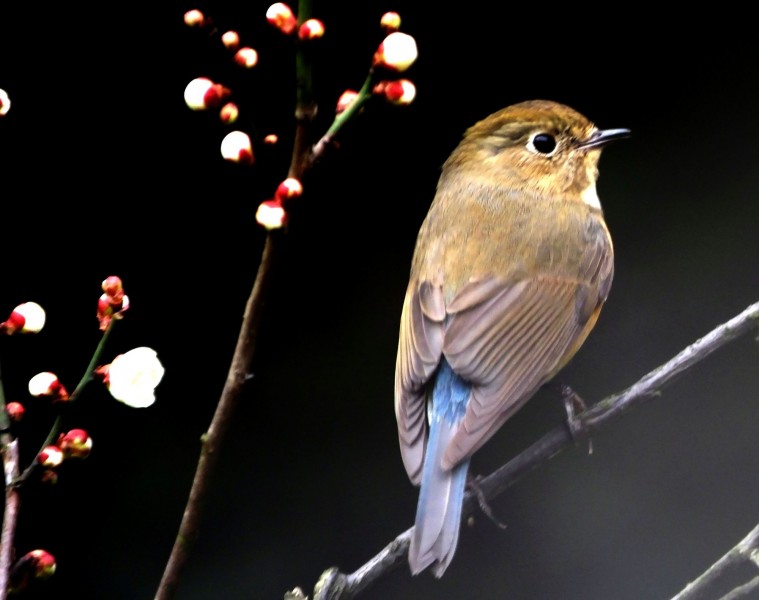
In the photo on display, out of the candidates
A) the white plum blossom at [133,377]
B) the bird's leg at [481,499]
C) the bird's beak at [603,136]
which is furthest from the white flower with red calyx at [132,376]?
the bird's beak at [603,136]

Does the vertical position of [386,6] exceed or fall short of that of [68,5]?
it falls short

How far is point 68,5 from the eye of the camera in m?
1.07

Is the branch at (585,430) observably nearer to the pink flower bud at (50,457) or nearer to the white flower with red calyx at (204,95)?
the pink flower bud at (50,457)

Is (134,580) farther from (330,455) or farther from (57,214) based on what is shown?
(57,214)

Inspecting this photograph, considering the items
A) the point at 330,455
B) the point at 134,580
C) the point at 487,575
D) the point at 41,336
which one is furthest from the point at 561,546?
the point at 41,336

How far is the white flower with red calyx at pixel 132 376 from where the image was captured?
758mm

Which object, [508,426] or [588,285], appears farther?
[588,285]

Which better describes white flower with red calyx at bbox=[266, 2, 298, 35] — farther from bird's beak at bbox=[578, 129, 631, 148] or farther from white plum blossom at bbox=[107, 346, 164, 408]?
bird's beak at bbox=[578, 129, 631, 148]

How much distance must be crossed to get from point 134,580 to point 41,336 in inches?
11.1

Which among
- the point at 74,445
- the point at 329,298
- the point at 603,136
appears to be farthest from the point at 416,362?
the point at 74,445

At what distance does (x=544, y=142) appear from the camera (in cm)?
124

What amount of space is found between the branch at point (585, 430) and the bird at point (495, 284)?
→ 0.05 m

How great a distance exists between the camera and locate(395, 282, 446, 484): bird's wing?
103cm

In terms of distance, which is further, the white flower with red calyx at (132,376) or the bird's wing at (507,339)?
the bird's wing at (507,339)
